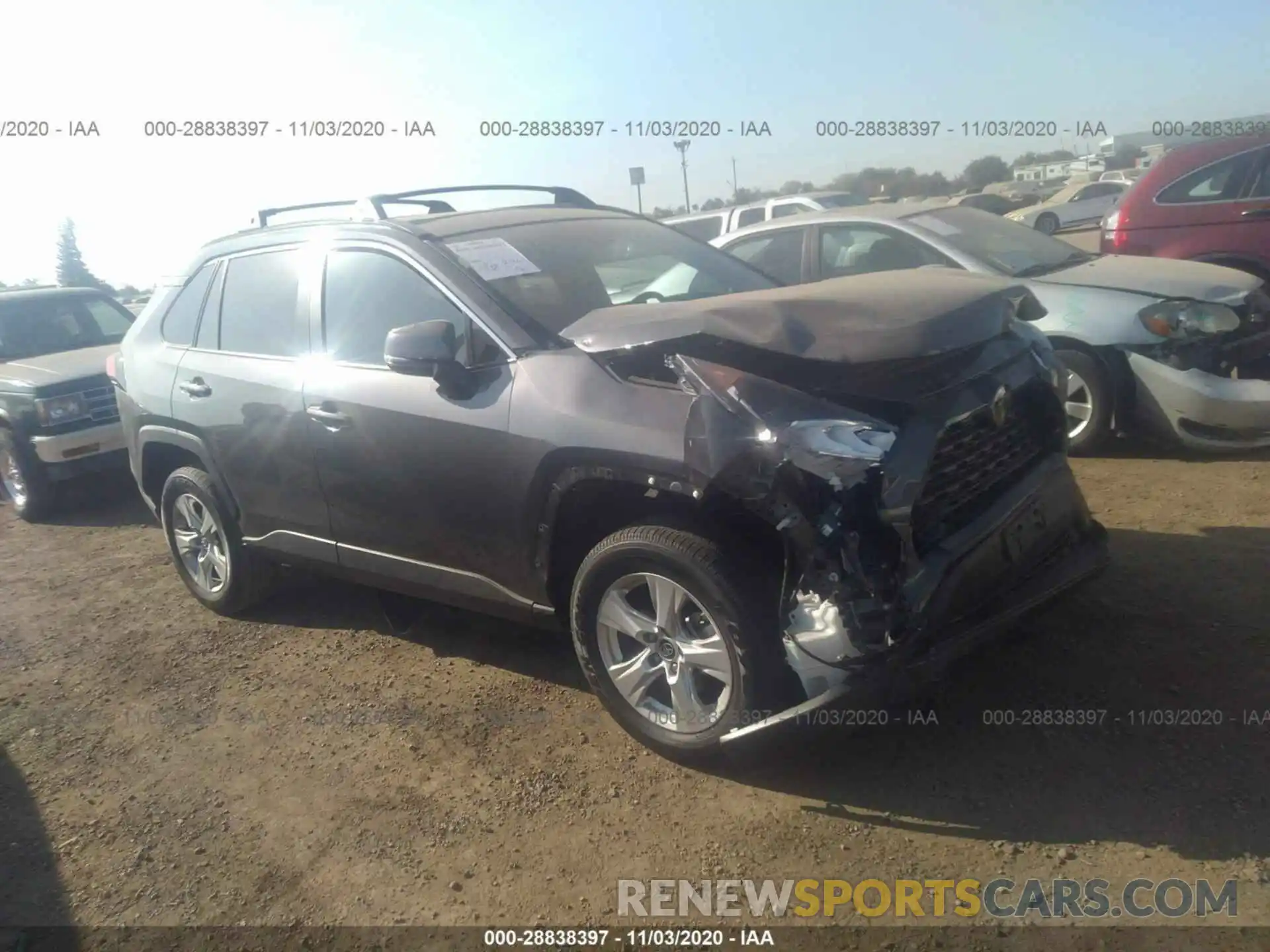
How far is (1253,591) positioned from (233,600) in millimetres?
4638

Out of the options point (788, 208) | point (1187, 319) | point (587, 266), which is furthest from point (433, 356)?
point (788, 208)

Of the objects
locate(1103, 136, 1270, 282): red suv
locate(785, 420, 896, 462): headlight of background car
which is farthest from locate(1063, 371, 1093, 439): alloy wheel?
locate(785, 420, 896, 462): headlight of background car

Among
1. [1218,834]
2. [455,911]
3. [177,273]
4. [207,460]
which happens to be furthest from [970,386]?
[177,273]

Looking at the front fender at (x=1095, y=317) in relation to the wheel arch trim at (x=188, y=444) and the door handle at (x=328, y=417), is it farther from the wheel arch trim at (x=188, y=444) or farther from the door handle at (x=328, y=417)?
the wheel arch trim at (x=188, y=444)

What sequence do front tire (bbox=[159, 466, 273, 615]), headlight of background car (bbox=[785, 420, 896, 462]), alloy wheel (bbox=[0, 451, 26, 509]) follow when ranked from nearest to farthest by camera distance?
headlight of background car (bbox=[785, 420, 896, 462]) → front tire (bbox=[159, 466, 273, 615]) → alloy wheel (bbox=[0, 451, 26, 509])

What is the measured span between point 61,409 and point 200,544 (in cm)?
318

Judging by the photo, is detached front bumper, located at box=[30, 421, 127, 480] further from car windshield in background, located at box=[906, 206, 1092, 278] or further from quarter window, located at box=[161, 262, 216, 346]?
Answer: car windshield in background, located at box=[906, 206, 1092, 278]

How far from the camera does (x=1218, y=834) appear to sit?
105 inches

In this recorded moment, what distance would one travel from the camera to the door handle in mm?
3965

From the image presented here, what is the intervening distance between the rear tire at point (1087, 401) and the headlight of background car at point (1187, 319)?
353mm

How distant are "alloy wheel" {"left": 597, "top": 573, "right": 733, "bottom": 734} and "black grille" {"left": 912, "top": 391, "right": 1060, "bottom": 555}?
2.36 feet

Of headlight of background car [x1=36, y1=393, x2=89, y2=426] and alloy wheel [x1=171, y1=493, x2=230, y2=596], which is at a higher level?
headlight of background car [x1=36, y1=393, x2=89, y2=426]

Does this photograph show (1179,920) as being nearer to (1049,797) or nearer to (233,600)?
(1049,797)

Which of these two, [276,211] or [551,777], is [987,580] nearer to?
[551,777]
